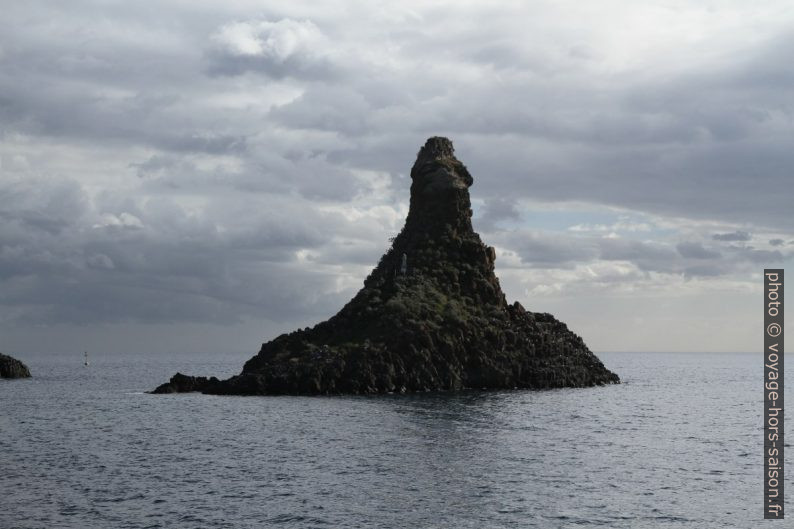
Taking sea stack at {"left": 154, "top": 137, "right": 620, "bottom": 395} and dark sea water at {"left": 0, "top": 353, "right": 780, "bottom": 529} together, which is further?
sea stack at {"left": 154, "top": 137, "right": 620, "bottom": 395}

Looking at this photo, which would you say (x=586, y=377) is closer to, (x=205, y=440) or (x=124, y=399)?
(x=124, y=399)

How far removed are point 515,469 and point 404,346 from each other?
210 ft

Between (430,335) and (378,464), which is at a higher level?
(430,335)

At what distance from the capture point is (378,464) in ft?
228

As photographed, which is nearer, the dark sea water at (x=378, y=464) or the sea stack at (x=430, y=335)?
the dark sea water at (x=378, y=464)

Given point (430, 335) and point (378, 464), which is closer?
point (378, 464)

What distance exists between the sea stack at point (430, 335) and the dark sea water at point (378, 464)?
1007cm

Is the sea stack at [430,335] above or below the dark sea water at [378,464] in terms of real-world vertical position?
above

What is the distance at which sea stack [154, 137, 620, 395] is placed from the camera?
425 feet

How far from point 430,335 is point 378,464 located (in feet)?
214

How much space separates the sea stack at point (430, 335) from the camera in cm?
12950

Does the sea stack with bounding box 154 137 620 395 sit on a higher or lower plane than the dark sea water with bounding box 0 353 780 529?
higher

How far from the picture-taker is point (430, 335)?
440 ft

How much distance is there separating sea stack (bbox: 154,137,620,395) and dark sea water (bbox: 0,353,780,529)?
10.1 metres
